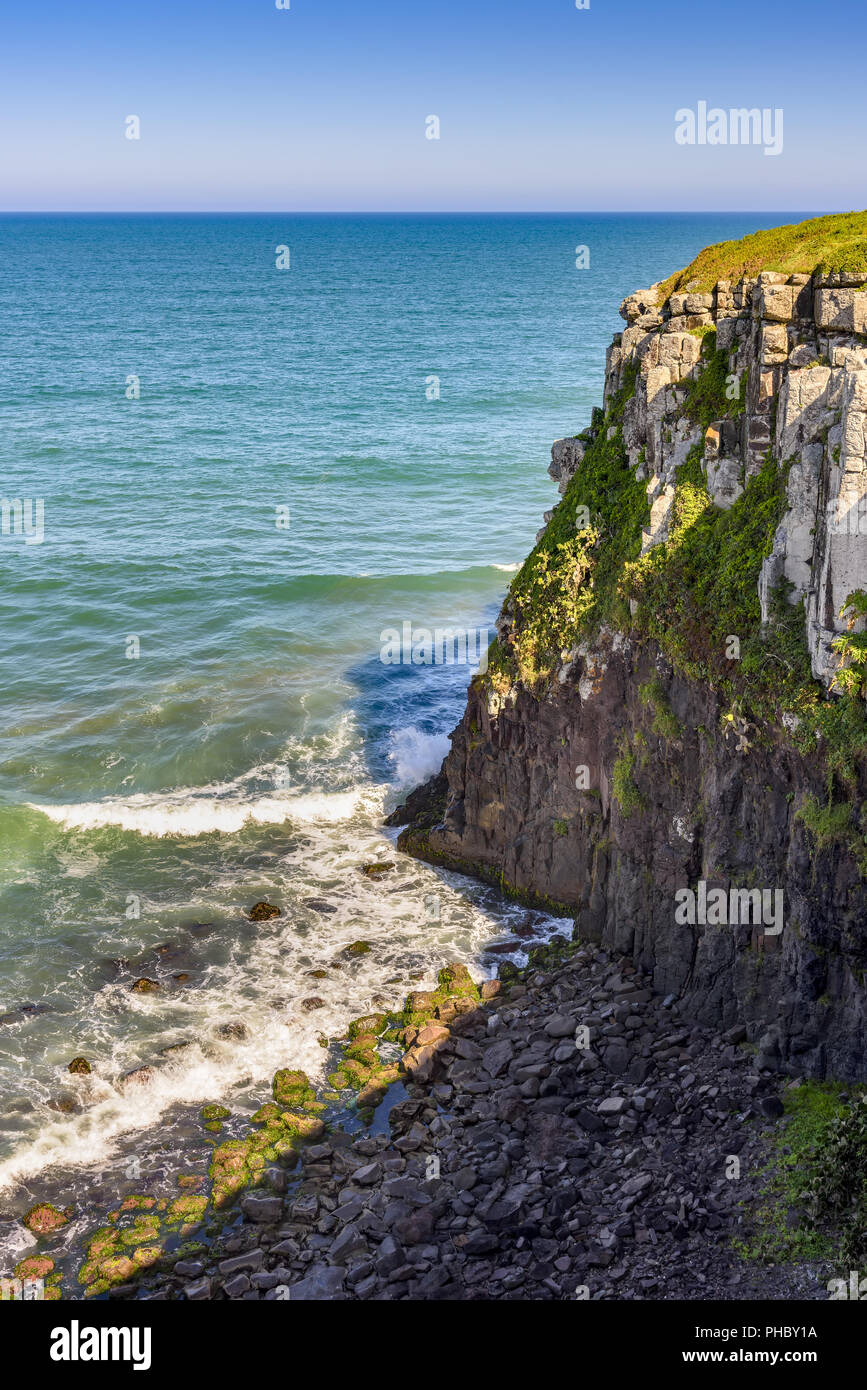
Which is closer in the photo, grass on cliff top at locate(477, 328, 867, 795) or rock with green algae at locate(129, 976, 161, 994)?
grass on cliff top at locate(477, 328, 867, 795)

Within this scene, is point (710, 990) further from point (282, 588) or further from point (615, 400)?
point (282, 588)

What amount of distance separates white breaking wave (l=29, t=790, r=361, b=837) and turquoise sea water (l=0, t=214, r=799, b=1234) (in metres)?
0.11

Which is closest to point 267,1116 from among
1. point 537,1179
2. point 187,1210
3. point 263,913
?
point 187,1210

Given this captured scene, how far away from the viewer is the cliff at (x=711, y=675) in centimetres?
2331

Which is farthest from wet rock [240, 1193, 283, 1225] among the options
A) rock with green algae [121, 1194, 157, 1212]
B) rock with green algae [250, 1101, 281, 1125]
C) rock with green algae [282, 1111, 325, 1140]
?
rock with green algae [250, 1101, 281, 1125]

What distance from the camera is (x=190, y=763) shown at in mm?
44656

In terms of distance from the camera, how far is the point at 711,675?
26953 mm

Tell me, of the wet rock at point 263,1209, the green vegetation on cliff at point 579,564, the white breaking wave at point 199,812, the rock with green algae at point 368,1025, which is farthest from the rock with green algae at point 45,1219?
the green vegetation on cliff at point 579,564

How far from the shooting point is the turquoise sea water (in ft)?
102

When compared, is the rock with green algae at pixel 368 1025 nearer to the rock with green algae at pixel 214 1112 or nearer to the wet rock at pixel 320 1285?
the rock with green algae at pixel 214 1112

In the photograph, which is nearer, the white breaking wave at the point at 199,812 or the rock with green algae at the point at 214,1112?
the rock with green algae at the point at 214,1112

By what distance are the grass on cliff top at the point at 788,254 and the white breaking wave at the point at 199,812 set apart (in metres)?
20.2

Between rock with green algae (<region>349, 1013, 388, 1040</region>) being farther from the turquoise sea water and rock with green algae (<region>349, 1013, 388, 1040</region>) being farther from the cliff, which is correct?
the cliff
